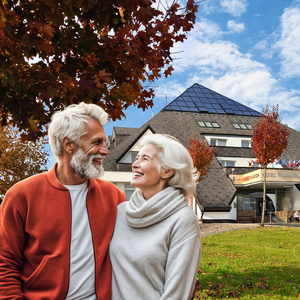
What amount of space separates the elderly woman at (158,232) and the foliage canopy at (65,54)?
5.12ft

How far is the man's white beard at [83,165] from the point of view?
2.61 meters

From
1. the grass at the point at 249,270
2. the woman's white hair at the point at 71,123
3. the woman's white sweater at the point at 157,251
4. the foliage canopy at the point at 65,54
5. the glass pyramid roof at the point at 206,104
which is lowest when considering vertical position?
the grass at the point at 249,270

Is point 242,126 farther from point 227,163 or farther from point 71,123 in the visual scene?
point 71,123

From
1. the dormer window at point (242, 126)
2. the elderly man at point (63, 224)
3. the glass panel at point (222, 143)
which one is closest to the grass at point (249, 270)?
the elderly man at point (63, 224)

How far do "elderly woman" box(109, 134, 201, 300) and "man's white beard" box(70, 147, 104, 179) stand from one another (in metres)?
0.38

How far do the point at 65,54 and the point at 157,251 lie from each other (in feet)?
10.3

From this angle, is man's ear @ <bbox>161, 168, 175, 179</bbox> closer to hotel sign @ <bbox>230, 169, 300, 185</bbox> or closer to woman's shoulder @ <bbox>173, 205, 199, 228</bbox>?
woman's shoulder @ <bbox>173, 205, 199, 228</bbox>

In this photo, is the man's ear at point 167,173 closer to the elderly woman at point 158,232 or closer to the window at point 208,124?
the elderly woman at point 158,232

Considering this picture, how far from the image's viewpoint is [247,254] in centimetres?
1051

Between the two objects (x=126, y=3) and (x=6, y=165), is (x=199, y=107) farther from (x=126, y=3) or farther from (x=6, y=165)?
(x=126, y=3)

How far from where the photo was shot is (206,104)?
37.5 meters

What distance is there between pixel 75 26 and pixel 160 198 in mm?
2659

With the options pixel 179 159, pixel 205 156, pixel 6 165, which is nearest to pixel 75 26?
pixel 179 159

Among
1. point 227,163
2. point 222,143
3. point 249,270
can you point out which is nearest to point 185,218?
point 249,270
